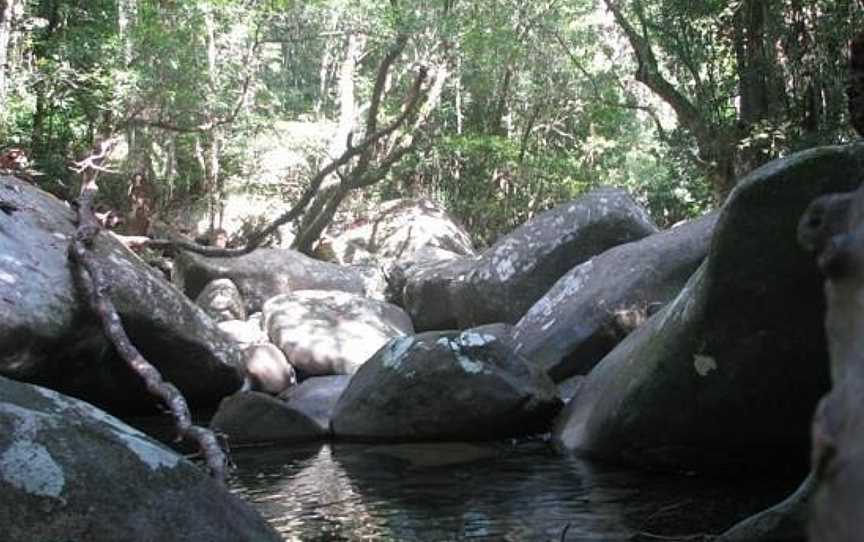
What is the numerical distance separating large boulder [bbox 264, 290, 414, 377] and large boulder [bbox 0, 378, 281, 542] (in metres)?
7.00

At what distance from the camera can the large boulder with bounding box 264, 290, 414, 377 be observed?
10.2 meters

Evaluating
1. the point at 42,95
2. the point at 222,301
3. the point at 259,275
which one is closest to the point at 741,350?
the point at 222,301

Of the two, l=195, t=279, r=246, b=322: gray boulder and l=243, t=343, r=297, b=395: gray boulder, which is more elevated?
l=195, t=279, r=246, b=322: gray boulder

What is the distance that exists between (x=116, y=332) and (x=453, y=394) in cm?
258

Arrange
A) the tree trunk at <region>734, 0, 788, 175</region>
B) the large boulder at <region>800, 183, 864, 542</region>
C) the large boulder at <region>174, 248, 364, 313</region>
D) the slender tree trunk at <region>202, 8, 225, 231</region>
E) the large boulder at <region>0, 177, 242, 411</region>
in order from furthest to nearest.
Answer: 1. the slender tree trunk at <region>202, 8, 225, 231</region>
2. the large boulder at <region>174, 248, 364, 313</region>
3. the tree trunk at <region>734, 0, 788, 175</region>
4. the large boulder at <region>0, 177, 242, 411</region>
5. the large boulder at <region>800, 183, 864, 542</region>

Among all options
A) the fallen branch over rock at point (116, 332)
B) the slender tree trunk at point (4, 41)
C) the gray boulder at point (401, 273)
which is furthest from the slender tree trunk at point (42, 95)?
the gray boulder at point (401, 273)

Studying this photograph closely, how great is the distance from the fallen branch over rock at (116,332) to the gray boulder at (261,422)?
54 cm

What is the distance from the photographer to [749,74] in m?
11.6

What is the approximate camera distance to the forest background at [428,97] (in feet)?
38.8

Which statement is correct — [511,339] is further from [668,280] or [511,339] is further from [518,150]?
[518,150]

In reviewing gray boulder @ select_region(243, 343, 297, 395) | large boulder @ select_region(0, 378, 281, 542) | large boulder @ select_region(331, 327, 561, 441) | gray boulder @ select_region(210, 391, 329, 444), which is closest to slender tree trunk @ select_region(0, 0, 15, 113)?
gray boulder @ select_region(243, 343, 297, 395)

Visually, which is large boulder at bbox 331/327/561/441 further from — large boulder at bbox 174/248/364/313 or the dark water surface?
large boulder at bbox 174/248/364/313

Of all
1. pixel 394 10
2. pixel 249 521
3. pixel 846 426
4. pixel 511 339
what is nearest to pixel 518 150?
pixel 394 10

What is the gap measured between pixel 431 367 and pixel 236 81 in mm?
9620
